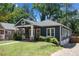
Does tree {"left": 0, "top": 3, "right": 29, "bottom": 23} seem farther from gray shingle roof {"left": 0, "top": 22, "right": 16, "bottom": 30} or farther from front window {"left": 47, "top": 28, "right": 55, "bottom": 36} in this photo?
front window {"left": 47, "top": 28, "right": 55, "bottom": 36}

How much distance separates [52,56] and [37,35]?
587 millimetres

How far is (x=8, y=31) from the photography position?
704cm

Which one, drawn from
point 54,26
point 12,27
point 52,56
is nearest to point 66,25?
point 54,26

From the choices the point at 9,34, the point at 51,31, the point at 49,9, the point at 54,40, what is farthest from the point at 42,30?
the point at 9,34

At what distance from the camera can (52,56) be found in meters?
6.75

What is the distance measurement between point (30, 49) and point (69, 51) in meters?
0.82

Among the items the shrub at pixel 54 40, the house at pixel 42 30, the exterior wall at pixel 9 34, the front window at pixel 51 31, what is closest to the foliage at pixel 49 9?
the house at pixel 42 30

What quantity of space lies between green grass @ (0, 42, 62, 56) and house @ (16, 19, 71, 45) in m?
0.19

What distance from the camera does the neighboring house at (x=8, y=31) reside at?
6.99 metres

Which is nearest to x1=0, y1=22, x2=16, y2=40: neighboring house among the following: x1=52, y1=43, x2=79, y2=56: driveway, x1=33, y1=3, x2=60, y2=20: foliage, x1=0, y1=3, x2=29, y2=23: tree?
x1=0, y1=3, x2=29, y2=23: tree

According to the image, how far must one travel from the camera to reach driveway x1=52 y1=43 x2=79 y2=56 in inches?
267

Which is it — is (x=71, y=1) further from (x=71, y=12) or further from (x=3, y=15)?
(x=3, y=15)

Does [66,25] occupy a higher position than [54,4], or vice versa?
[54,4]

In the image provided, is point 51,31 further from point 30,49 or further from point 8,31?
point 8,31
